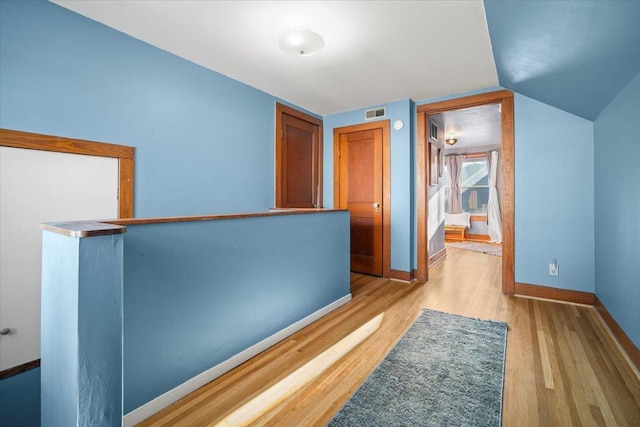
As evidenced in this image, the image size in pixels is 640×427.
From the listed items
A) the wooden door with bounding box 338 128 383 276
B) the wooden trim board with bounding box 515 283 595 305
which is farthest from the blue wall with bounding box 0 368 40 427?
the wooden trim board with bounding box 515 283 595 305

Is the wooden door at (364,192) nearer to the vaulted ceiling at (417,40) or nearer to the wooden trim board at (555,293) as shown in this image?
the vaulted ceiling at (417,40)

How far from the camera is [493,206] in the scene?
7.12 m

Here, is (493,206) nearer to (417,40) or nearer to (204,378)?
(417,40)

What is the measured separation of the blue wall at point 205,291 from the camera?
4.55 feet

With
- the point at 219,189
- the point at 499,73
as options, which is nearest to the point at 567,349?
the point at 499,73

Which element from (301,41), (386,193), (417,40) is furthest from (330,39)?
(386,193)

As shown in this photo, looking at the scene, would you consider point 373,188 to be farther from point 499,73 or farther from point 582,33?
point 582,33

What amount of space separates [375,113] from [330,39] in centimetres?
181

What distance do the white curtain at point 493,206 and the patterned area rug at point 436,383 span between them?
5.43 metres

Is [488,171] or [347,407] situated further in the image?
[488,171]

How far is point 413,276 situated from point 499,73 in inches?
99.1

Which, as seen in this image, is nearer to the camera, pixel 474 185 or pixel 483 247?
pixel 483 247

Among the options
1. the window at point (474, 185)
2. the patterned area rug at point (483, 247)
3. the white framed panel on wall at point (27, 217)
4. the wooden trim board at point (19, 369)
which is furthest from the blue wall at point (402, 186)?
the window at point (474, 185)

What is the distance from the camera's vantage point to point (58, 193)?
6.64ft
